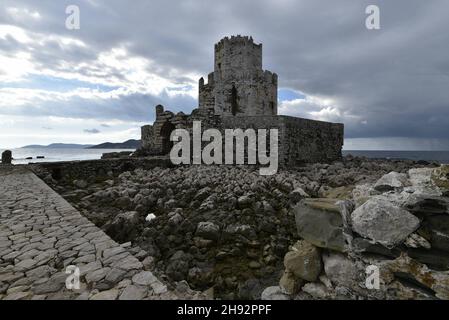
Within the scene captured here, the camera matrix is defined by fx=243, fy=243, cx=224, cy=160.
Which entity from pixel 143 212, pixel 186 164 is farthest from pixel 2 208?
pixel 186 164

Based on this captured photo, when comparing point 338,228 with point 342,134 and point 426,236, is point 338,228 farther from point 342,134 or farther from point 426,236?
point 342,134

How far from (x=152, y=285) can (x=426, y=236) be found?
298 cm

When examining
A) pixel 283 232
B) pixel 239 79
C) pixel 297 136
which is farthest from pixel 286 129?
pixel 239 79

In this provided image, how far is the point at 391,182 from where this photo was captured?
2863mm

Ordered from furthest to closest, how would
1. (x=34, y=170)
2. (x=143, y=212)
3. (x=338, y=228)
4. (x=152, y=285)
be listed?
(x=34, y=170)
(x=143, y=212)
(x=152, y=285)
(x=338, y=228)

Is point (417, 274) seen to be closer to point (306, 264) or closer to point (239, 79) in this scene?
point (306, 264)

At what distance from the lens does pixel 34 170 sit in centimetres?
1293

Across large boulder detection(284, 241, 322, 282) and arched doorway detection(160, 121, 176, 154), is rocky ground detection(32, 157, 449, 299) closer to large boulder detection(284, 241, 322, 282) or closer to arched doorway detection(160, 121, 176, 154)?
large boulder detection(284, 241, 322, 282)

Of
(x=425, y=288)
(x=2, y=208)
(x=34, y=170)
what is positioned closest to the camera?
(x=425, y=288)

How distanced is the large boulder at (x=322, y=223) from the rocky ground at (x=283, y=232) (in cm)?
1

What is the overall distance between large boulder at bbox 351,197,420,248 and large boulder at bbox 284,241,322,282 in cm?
66

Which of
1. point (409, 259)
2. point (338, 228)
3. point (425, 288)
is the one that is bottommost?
point (425, 288)

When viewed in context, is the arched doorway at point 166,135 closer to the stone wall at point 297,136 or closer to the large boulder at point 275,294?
the stone wall at point 297,136

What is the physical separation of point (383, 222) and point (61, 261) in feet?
14.1
